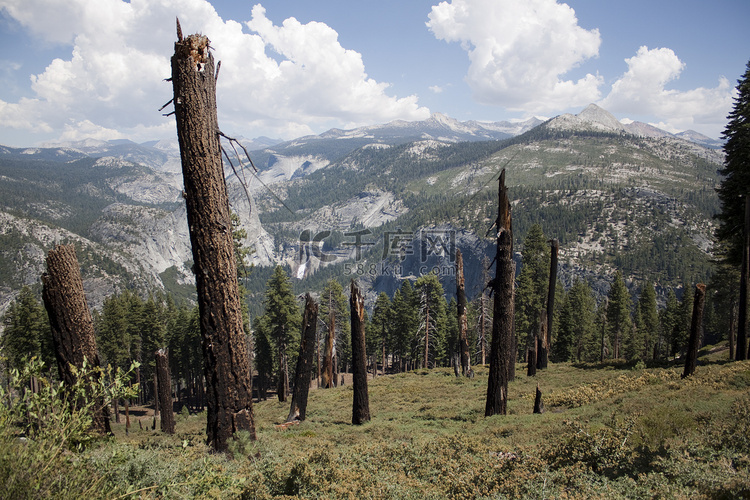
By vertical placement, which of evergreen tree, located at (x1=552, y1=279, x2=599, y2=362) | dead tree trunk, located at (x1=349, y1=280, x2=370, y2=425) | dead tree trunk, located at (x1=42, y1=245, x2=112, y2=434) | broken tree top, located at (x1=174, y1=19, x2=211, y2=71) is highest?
broken tree top, located at (x1=174, y1=19, x2=211, y2=71)

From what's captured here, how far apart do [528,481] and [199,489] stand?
407cm

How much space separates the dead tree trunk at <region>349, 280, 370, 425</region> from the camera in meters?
13.9

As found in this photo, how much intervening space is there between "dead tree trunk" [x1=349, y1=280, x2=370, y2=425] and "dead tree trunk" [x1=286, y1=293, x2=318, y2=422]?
269cm

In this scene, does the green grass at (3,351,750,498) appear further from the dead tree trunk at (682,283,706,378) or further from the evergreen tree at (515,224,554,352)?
the evergreen tree at (515,224,554,352)

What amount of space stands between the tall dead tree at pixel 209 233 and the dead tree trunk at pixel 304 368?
33.2 ft

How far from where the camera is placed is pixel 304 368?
16.4 m

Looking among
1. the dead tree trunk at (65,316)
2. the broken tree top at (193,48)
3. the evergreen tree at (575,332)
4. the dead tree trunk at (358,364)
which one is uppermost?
the broken tree top at (193,48)

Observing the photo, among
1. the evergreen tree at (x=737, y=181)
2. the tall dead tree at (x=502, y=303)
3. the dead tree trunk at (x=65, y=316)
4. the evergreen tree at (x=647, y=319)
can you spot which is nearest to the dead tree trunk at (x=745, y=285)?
the evergreen tree at (x=737, y=181)

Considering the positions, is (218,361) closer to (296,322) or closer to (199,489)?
(199,489)

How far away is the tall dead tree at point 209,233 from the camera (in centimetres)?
588

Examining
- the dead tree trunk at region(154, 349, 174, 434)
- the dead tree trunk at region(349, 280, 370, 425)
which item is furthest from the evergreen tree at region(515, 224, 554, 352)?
the dead tree trunk at region(154, 349, 174, 434)

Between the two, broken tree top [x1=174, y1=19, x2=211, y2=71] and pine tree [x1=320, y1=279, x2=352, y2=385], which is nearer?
broken tree top [x1=174, y1=19, x2=211, y2=71]

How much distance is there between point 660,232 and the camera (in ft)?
495

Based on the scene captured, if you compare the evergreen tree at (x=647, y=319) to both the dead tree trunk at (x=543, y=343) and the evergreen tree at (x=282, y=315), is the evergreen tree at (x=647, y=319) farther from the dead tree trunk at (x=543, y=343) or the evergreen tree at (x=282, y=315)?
the evergreen tree at (x=282, y=315)
